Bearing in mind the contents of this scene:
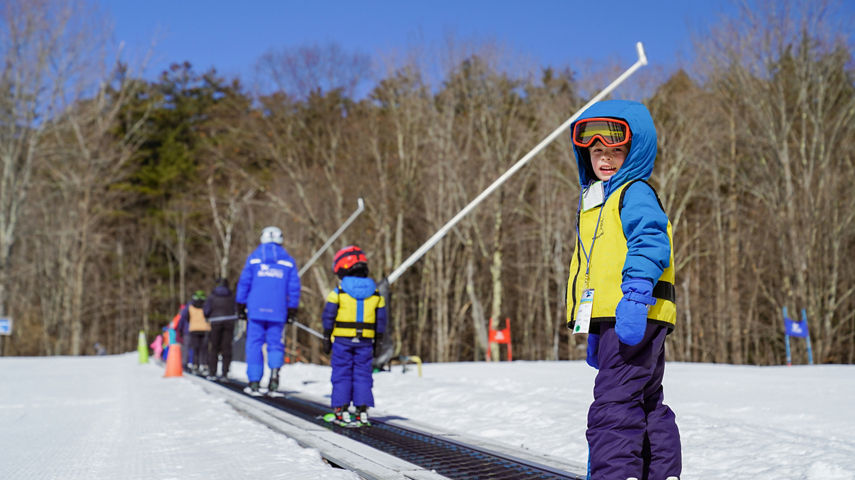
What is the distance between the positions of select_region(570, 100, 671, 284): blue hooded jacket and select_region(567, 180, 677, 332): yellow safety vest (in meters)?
0.05

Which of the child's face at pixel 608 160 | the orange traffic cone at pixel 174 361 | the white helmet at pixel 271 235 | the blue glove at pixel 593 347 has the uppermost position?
the white helmet at pixel 271 235

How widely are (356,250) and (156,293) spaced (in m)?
45.7

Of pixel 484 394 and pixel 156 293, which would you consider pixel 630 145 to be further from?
pixel 156 293

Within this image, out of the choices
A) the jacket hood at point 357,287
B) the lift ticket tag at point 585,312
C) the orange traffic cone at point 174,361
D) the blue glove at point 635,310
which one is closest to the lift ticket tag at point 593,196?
the lift ticket tag at point 585,312

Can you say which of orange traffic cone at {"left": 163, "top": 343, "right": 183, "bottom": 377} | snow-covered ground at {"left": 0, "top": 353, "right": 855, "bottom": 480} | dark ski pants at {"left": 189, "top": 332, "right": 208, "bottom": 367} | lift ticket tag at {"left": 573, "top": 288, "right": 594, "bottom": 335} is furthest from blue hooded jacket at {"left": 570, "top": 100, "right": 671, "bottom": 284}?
dark ski pants at {"left": 189, "top": 332, "right": 208, "bottom": 367}

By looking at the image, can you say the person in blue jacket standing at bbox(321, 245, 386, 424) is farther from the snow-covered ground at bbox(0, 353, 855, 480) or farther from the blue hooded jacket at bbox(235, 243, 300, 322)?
the blue hooded jacket at bbox(235, 243, 300, 322)

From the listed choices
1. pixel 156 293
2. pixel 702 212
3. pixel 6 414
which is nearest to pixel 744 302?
pixel 702 212

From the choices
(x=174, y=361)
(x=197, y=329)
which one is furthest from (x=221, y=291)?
(x=197, y=329)

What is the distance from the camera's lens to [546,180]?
3102 centimetres

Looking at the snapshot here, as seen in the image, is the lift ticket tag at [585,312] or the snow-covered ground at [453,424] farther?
the snow-covered ground at [453,424]

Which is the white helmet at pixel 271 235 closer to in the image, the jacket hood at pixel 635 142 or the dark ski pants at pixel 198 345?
the dark ski pants at pixel 198 345

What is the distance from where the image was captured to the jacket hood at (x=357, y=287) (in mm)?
6695

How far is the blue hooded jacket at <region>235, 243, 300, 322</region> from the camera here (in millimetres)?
9281

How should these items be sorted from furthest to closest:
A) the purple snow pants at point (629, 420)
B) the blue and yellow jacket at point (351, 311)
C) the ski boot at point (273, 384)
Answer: the ski boot at point (273, 384) → the blue and yellow jacket at point (351, 311) → the purple snow pants at point (629, 420)
